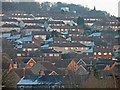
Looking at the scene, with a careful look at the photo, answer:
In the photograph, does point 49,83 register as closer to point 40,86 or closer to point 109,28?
point 40,86

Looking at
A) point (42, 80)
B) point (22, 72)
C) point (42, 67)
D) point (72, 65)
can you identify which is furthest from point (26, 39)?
point (42, 80)

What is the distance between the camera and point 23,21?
29.1m

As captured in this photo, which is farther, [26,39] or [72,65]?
[26,39]

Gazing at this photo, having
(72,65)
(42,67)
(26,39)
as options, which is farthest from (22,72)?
(26,39)

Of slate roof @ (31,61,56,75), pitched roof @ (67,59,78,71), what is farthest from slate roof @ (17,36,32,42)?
slate roof @ (31,61,56,75)

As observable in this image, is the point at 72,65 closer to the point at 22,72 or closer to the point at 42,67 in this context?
the point at 42,67

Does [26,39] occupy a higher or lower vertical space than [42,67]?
higher

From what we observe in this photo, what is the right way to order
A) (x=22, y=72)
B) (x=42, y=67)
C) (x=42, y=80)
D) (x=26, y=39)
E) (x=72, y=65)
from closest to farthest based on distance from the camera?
(x=42, y=80), (x=22, y=72), (x=42, y=67), (x=72, y=65), (x=26, y=39)

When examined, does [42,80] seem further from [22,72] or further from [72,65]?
[72,65]

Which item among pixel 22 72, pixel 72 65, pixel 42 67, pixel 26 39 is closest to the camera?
pixel 22 72

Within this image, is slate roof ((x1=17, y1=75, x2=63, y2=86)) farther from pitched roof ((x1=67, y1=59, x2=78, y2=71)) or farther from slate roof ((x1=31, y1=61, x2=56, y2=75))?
pitched roof ((x1=67, y1=59, x2=78, y2=71))

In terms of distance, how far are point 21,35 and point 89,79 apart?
13916mm

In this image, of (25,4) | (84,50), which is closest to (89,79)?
(84,50)

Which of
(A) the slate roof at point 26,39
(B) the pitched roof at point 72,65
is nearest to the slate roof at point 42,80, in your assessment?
(B) the pitched roof at point 72,65
